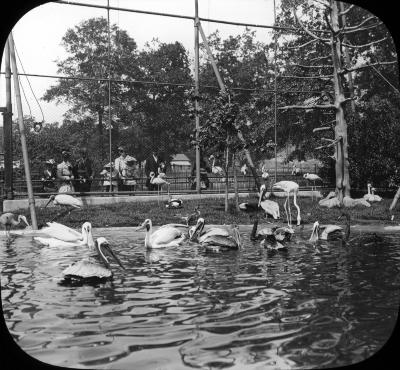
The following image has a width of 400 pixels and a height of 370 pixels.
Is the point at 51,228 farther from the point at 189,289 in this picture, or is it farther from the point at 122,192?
the point at 122,192

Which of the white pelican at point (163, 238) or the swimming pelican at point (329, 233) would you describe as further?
the swimming pelican at point (329, 233)

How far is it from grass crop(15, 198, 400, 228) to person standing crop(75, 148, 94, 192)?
2346mm

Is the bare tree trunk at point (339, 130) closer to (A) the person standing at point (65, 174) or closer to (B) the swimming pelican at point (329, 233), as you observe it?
(B) the swimming pelican at point (329, 233)

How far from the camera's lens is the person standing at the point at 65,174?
17812 millimetres

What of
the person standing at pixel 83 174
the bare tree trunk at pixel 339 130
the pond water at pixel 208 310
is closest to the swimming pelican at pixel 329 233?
the pond water at pixel 208 310

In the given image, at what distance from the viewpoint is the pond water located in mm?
3770

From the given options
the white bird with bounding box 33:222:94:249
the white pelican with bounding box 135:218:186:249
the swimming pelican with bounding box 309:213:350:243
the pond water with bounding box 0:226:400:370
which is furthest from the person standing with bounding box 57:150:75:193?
the swimming pelican with bounding box 309:213:350:243

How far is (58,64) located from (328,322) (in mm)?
38432

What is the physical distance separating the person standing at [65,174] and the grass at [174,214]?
198 centimetres

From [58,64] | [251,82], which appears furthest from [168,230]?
[58,64]

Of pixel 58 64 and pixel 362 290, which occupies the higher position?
pixel 58 64

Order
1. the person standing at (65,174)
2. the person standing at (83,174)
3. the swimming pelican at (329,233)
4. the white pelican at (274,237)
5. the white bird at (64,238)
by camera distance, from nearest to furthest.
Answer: the white pelican at (274,237) < the white bird at (64,238) < the swimming pelican at (329,233) < the person standing at (65,174) < the person standing at (83,174)

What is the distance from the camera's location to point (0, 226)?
41.7ft

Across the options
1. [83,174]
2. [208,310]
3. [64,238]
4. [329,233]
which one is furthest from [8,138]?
[208,310]
